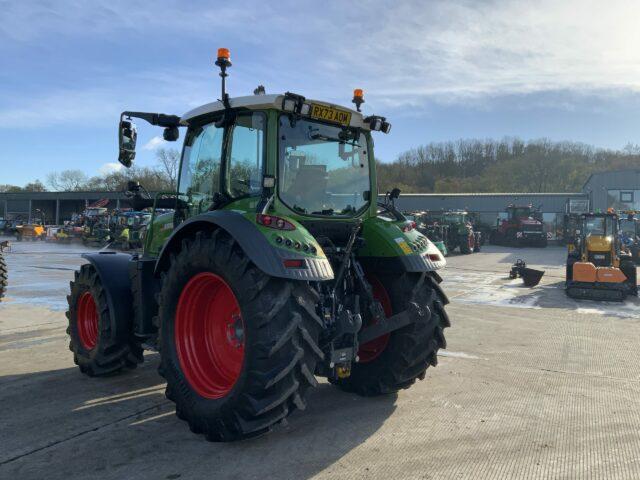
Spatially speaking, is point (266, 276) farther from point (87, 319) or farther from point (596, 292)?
point (596, 292)

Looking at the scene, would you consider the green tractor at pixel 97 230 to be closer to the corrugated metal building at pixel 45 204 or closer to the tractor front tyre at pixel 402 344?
the tractor front tyre at pixel 402 344

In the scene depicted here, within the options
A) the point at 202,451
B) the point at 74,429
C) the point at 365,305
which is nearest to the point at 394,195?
the point at 365,305

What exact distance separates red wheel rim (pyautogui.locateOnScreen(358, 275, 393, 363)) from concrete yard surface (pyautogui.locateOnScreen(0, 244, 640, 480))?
0.37 meters

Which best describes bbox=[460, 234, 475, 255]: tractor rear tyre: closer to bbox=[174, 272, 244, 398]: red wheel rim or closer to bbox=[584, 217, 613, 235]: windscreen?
bbox=[584, 217, 613, 235]: windscreen

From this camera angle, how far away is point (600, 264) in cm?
1366

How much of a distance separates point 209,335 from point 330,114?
204 centimetres

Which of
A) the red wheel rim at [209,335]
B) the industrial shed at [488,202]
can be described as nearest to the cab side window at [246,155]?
the red wheel rim at [209,335]

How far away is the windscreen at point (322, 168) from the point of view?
13.7 feet

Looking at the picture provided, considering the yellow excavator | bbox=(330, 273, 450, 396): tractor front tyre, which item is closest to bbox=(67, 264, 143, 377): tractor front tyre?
bbox=(330, 273, 450, 396): tractor front tyre

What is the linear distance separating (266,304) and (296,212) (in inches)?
41.3

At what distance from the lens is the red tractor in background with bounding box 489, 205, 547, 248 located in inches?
1238

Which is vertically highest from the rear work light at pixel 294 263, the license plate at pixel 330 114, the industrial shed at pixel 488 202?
the industrial shed at pixel 488 202

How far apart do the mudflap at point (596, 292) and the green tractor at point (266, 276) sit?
813 centimetres

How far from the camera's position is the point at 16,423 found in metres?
3.94
